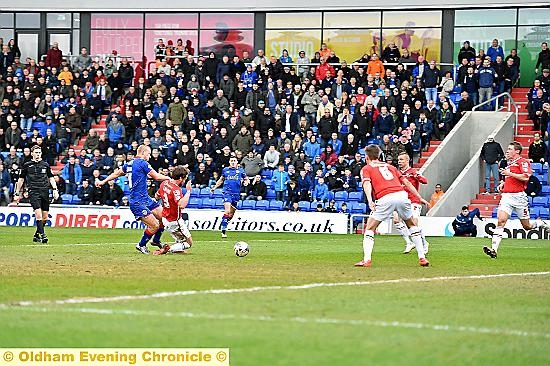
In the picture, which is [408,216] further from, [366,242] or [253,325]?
[253,325]

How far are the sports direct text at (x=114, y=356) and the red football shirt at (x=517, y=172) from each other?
13232mm

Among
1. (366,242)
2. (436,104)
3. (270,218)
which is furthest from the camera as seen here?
(436,104)

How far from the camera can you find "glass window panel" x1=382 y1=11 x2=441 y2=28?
1718 inches

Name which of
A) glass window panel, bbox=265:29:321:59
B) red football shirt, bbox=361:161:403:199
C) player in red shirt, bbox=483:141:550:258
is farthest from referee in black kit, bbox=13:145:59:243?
glass window panel, bbox=265:29:321:59

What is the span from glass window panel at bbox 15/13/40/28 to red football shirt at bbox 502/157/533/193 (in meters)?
32.9

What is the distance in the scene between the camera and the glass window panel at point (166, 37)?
47125 mm

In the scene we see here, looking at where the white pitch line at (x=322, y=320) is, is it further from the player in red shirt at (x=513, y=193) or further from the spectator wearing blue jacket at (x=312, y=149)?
the spectator wearing blue jacket at (x=312, y=149)

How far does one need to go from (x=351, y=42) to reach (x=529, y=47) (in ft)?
24.9

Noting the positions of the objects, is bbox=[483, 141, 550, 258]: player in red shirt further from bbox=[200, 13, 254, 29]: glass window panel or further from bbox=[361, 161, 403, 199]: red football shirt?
bbox=[200, 13, 254, 29]: glass window panel

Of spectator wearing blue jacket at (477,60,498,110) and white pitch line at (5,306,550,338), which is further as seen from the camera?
spectator wearing blue jacket at (477,60,498,110)

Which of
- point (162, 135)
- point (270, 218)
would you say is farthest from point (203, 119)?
point (270, 218)

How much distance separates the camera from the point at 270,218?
1339 inches

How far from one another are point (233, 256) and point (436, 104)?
20296mm

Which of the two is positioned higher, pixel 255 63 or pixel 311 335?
pixel 255 63
